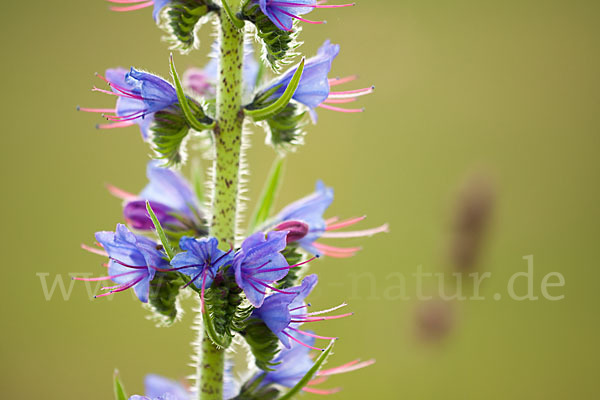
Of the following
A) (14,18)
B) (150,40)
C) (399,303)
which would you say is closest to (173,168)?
(399,303)

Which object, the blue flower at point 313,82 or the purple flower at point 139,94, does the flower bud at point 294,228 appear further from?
the purple flower at point 139,94

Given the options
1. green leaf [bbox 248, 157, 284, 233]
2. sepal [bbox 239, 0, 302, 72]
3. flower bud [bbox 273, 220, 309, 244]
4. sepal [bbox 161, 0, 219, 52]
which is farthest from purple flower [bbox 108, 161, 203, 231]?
sepal [bbox 239, 0, 302, 72]

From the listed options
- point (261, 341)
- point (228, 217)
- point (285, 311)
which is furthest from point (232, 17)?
point (261, 341)

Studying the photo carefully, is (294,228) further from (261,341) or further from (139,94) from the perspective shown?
(139,94)

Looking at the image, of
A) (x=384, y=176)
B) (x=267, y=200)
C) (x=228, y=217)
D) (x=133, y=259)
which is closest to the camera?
(x=133, y=259)

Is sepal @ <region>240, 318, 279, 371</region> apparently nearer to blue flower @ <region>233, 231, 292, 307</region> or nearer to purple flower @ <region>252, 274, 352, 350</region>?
purple flower @ <region>252, 274, 352, 350</region>

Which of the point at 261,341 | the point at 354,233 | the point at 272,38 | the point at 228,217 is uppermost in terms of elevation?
the point at 272,38
